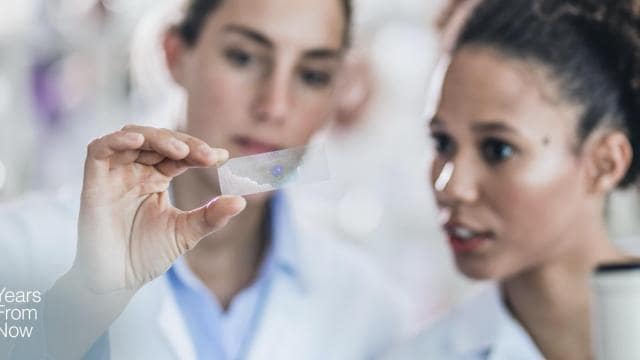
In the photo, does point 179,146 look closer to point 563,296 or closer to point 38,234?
point 38,234

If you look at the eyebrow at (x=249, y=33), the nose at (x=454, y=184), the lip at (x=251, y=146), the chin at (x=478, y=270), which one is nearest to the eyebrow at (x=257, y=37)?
the eyebrow at (x=249, y=33)

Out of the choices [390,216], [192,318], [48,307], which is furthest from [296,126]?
[48,307]

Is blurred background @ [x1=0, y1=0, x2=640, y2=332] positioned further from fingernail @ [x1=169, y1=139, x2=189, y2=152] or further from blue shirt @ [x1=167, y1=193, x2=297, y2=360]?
fingernail @ [x1=169, y1=139, x2=189, y2=152]

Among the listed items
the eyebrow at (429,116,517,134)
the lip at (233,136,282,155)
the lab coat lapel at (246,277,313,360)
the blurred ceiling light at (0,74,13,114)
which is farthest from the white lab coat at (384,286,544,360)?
the blurred ceiling light at (0,74,13,114)

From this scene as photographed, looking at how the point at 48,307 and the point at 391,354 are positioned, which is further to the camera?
the point at 391,354

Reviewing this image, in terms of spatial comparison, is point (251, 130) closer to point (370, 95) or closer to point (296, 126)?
point (296, 126)

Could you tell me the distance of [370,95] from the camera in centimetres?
145

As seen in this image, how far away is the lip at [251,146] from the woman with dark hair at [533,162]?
26cm

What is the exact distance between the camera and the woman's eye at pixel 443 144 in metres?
1.44

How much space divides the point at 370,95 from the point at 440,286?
0.32 meters

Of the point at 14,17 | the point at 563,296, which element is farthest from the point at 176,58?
the point at 563,296

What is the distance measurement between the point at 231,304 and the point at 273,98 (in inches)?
12.7

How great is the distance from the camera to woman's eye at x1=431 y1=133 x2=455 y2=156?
4.71ft

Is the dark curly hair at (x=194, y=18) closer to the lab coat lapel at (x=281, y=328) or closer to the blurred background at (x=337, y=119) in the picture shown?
the blurred background at (x=337, y=119)
